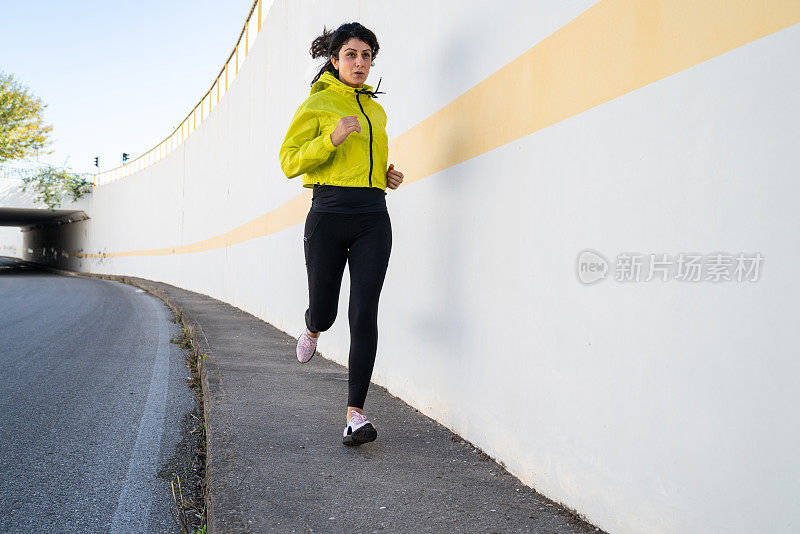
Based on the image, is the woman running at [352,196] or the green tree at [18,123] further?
the green tree at [18,123]

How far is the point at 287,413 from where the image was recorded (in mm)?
3453

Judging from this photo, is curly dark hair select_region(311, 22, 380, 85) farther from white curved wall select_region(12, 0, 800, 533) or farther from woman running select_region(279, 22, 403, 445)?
white curved wall select_region(12, 0, 800, 533)

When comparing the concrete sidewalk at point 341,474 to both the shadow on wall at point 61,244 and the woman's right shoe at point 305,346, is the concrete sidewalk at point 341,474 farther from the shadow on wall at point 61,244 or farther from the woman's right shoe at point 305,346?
the shadow on wall at point 61,244

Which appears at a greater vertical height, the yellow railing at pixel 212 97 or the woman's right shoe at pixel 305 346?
the yellow railing at pixel 212 97

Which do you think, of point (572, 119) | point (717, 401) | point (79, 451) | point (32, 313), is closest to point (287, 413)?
point (79, 451)

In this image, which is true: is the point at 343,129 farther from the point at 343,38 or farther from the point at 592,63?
the point at 592,63

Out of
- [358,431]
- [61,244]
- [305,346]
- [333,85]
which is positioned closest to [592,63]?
[333,85]

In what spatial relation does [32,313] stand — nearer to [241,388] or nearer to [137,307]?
[137,307]

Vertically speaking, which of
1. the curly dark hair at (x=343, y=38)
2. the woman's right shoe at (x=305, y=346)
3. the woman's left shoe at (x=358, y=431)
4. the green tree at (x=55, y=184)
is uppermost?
the green tree at (x=55, y=184)

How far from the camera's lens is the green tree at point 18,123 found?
3120cm

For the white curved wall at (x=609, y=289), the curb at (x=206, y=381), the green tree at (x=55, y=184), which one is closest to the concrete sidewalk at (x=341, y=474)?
the curb at (x=206, y=381)

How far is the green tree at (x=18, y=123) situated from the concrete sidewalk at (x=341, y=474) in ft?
110

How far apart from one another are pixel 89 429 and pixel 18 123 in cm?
3421

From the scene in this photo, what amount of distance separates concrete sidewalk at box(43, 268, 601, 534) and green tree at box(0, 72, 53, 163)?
33.7m
